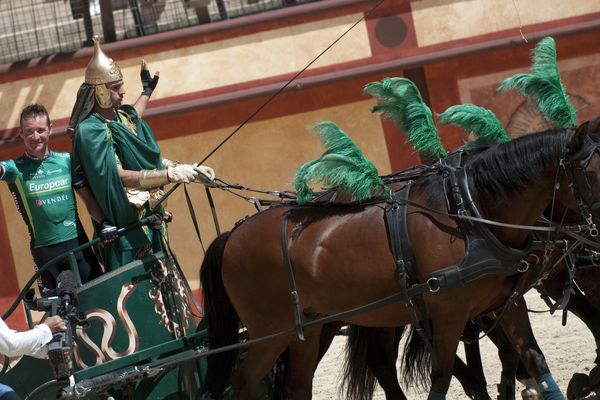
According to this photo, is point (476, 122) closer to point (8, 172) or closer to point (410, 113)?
point (410, 113)

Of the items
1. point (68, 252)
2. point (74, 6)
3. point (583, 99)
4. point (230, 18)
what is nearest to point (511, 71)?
point (583, 99)

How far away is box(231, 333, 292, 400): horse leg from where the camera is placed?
547 cm

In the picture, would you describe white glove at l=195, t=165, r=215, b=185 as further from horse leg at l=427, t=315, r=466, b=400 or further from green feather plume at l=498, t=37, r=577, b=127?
green feather plume at l=498, t=37, r=577, b=127

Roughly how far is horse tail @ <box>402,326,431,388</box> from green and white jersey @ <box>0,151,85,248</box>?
6.60 ft

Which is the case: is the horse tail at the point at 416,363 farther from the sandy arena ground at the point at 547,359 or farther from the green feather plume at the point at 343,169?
the green feather plume at the point at 343,169

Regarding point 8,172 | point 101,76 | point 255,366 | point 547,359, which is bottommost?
point 547,359

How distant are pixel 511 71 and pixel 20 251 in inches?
223

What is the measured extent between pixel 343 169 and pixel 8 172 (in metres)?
1.83

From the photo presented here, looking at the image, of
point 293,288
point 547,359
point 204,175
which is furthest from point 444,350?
point 547,359

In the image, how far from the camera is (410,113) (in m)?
5.32

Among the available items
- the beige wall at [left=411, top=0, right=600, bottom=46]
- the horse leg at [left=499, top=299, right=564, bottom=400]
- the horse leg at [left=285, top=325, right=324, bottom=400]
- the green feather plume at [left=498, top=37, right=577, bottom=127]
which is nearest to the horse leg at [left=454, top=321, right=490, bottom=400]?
the horse leg at [left=499, top=299, right=564, bottom=400]

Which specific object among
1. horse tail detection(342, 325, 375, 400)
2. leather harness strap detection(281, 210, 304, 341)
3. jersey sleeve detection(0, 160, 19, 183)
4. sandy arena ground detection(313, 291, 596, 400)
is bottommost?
sandy arena ground detection(313, 291, 596, 400)

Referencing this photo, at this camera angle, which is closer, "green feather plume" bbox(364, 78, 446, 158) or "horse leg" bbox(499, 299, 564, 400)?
"horse leg" bbox(499, 299, 564, 400)

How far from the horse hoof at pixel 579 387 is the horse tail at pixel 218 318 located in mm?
1918
